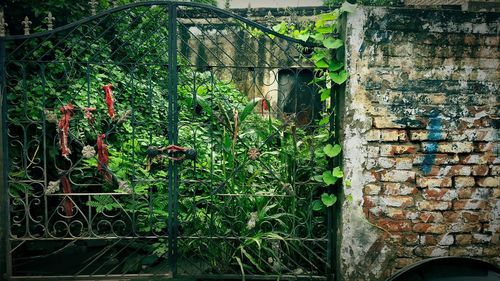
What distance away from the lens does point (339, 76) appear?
9.13 feet

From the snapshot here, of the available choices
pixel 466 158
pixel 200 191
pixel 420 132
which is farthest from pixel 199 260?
pixel 466 158

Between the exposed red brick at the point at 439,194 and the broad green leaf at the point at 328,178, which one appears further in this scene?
the broad green leaf at the point at 328,178

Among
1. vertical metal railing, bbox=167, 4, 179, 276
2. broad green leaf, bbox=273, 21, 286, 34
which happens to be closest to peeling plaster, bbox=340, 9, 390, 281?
broad green leaf, bbox=273, 21, 286, 34

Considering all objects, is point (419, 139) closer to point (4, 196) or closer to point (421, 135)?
point (421, 135)

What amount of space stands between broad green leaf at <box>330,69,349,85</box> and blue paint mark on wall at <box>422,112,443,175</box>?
2.42ft

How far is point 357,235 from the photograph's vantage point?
9.09 ft

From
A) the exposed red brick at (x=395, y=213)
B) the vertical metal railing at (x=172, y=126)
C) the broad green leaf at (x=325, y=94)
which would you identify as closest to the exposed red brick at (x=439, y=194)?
the exposed red brick at (x=395, y=213)

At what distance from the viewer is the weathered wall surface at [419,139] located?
107 inches

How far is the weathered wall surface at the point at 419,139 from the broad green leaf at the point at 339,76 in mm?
76

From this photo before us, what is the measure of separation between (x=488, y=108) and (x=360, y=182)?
3.73ft

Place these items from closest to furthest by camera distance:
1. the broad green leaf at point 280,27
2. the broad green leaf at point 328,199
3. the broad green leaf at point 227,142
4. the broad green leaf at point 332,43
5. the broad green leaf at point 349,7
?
the broad green leaf at point 349,7, the broad green leaf at point 332,43, the broad green leaf at point 328,199, the broad green leaf at point 280,27, the broad green leaf at point 227,142

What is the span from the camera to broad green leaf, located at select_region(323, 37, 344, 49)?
9.04ft

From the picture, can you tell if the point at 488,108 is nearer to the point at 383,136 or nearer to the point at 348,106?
the point at 383,136

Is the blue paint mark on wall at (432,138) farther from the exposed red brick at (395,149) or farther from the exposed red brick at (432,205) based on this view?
the exposed red brick at (432,205)
